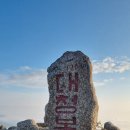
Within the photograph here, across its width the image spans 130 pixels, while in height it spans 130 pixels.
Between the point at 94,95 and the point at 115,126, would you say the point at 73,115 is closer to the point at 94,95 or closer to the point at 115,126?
the point at 94,95

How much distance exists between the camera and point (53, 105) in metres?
16.0

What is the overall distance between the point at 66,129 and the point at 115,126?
11308mm

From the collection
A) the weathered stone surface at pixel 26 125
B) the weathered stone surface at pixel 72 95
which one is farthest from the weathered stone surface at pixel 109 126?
the weathered stone surface at pixel 72 95

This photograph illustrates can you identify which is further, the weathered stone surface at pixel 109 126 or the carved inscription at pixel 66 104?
the weathered stone surface at pixel 109 126

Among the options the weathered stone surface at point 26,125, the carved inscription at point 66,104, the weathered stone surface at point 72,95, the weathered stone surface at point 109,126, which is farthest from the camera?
the weathered stone surface at point 109,126

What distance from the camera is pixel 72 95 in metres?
15.6

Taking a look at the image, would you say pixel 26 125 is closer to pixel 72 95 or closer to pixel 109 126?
pixel 72 95

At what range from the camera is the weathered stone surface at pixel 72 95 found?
50.3 ft

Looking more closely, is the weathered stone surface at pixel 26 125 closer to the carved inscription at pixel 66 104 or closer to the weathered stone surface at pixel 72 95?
the weathered stone surface at pixel 72 95

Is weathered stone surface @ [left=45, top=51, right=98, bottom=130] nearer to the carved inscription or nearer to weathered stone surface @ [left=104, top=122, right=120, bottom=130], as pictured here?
the carved inscription

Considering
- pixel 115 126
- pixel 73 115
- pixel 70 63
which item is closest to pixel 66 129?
pixel 73 115

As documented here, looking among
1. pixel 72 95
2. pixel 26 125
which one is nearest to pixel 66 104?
pixel 72 95

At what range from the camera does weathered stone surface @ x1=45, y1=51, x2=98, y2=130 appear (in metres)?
15.3

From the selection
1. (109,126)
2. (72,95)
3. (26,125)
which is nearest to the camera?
(72,95)
